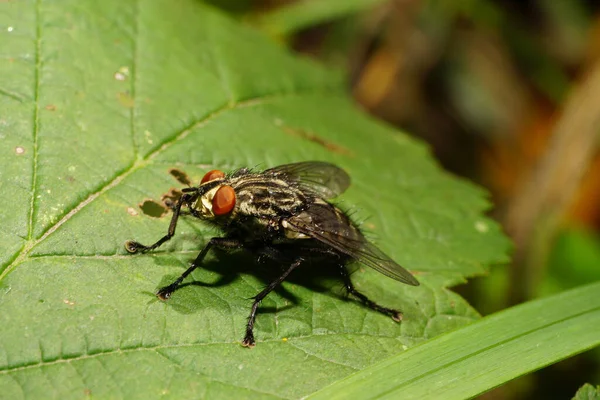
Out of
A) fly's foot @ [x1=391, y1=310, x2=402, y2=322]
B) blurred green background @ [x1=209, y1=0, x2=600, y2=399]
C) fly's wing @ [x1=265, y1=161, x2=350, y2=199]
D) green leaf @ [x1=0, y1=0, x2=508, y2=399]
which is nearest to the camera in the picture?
green leaf @ [x1=0, y1=0, x2=508, y2=399]

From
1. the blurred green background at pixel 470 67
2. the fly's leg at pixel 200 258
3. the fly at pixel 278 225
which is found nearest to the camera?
the fly's leg at pixel 200 258

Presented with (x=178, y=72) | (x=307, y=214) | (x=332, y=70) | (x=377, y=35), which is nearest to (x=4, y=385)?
(x=307, y=214)

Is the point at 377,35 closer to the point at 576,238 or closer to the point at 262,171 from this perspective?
the point at 576,238

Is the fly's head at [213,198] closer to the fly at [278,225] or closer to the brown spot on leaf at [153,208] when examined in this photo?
the fly at [278,225]

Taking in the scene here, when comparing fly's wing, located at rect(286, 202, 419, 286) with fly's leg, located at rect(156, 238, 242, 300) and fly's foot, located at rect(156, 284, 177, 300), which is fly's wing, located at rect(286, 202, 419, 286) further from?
fly's foot, located at rect(156, 284, 177, 300)

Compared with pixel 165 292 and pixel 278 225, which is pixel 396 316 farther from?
pixel 165 292

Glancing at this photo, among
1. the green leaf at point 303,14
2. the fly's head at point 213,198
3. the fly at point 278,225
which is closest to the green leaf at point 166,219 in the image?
the fly at point 278,225

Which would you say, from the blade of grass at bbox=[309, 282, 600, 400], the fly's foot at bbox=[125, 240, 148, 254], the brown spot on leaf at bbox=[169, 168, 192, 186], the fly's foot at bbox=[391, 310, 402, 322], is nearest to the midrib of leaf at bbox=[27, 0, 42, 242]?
the fly's foot at bbox=[125, 240, 148, 254]

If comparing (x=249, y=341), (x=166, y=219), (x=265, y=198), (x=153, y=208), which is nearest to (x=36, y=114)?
(x=153, y=208)
